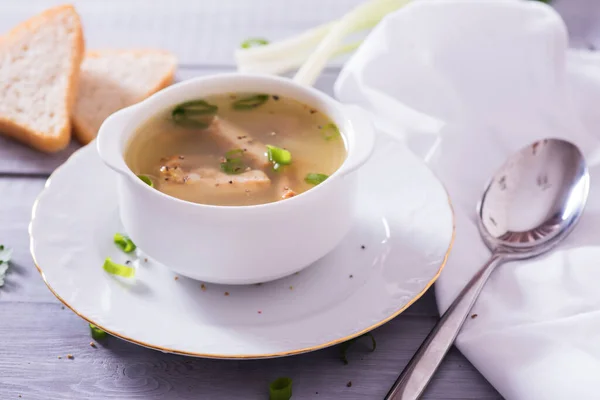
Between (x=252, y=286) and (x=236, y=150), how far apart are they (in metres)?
0.37

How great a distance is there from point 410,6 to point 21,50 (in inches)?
59.5

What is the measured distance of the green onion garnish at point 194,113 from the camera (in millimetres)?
1955

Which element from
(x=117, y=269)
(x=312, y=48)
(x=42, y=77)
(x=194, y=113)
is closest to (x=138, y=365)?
(x=117, y=269)

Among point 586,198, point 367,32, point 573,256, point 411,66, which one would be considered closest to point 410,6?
point 411,66

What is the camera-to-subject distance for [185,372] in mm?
1640

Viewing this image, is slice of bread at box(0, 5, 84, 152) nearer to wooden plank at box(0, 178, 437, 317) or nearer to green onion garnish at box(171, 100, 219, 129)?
wooden plank at box(0, 178, 437, 317)

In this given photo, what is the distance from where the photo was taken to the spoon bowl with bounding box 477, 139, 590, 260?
1.97m

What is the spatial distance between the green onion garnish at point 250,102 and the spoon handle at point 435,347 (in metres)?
0.76

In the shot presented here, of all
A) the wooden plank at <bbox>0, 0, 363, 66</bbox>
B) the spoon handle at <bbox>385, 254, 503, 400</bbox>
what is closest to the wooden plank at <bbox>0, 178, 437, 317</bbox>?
the spoon handle at <bbox>385, 254, 503, 400</bbox>

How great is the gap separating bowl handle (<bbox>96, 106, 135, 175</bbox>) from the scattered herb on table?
1.70ft

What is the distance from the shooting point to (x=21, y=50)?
9.14 ft

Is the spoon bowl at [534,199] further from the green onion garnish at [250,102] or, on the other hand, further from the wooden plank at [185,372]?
the green onion garnish at [250,102]

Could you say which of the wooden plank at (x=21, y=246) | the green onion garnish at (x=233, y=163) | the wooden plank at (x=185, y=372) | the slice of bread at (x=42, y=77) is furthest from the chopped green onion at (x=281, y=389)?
the slice of bread at (x=42, y=77)

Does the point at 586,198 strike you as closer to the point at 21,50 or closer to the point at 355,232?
the point at 355,232
